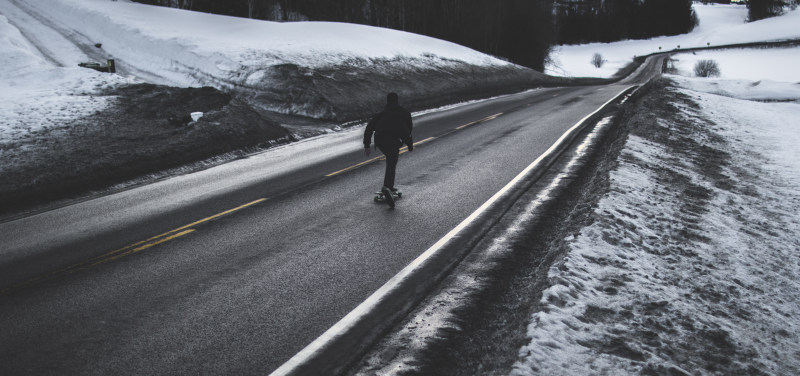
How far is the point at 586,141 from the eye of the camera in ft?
43.5

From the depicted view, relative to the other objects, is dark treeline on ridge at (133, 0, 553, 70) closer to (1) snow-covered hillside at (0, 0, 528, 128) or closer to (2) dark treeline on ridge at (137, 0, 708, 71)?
(2) dark treeline on ridge at (137, 0, 708, 71)

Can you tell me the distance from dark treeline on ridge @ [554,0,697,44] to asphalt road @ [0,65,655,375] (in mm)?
122431

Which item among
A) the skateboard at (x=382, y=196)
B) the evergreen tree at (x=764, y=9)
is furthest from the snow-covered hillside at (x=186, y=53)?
the evergreen tree at (x=764, y=9)

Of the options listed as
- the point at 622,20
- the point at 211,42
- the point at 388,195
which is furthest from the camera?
the point at 622,20

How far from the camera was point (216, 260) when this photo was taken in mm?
6062

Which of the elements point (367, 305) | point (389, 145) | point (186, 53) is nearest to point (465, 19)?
point (186, 53)

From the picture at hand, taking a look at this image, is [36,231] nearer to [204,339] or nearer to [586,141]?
[204,339]

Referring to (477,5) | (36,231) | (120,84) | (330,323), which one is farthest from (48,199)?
(477,5)

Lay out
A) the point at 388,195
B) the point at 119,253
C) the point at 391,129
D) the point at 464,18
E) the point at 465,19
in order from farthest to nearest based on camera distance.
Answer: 1. the point at 464,18
2. the point at 465,19
3. the point at 391,129
4. the point at 388,195
5. the point at 119,253

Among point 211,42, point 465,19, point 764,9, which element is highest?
point 764,9

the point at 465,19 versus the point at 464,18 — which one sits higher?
the point at 464,18

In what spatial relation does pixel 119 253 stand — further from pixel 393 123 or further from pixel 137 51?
pixel 137 51

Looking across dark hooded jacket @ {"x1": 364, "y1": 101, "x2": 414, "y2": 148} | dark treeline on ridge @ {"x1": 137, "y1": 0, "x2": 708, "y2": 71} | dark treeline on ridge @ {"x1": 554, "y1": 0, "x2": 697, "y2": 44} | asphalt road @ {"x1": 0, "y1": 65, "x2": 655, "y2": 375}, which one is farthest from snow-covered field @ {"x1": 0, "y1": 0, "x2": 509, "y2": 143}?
dark treeline on ridge @ {"x1": 554, "y1": 0, "x2": 697, "y2": 44}

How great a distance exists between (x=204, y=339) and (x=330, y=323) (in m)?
1.07
